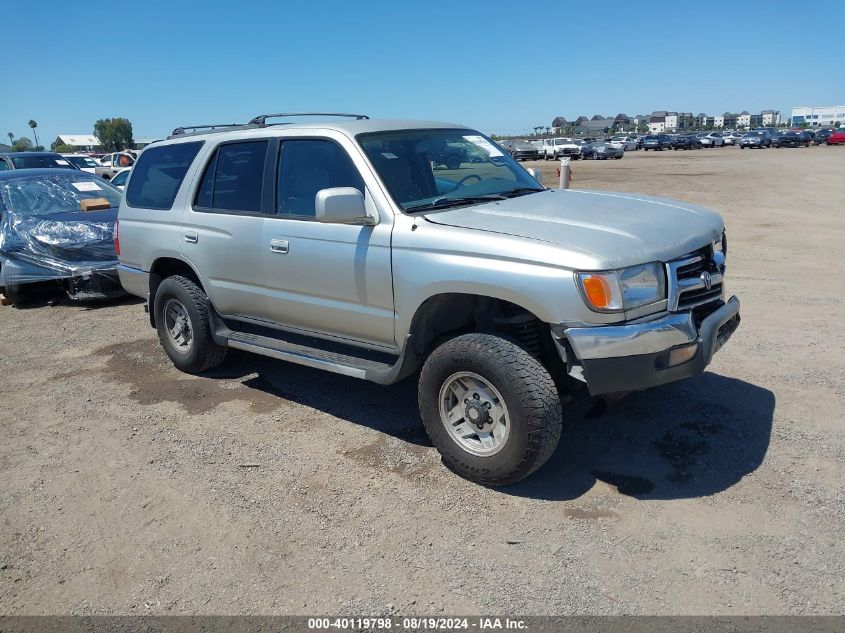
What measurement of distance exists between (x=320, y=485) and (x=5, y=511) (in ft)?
5.83

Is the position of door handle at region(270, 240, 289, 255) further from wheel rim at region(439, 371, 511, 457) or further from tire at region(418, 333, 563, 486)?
wheel rim at region(439, 371, 511, 457)

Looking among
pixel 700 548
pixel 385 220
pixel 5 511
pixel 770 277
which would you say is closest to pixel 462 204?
pixel 385 220

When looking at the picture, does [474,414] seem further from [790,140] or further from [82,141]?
[82,141]

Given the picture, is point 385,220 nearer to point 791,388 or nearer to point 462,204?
point 462,204

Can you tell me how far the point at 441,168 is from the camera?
4.74 meters

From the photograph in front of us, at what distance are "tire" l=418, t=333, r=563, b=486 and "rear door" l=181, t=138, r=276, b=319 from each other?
5.60 ft

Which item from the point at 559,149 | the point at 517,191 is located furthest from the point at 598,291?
the point at 559,149

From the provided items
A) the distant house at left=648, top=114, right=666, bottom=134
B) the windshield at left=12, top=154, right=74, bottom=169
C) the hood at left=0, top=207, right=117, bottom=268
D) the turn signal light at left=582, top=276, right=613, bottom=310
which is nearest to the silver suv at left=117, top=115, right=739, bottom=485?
the turn signal light at left=582, top=276, right=613, bottom=310

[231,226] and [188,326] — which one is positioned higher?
[231,226]

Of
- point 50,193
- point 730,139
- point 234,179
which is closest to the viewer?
point 234,179

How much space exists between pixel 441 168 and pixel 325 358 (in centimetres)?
153

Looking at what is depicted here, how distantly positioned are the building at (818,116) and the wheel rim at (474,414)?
158636 millimetres

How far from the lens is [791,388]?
16.4 feet

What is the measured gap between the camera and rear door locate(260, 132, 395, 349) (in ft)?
13.7
